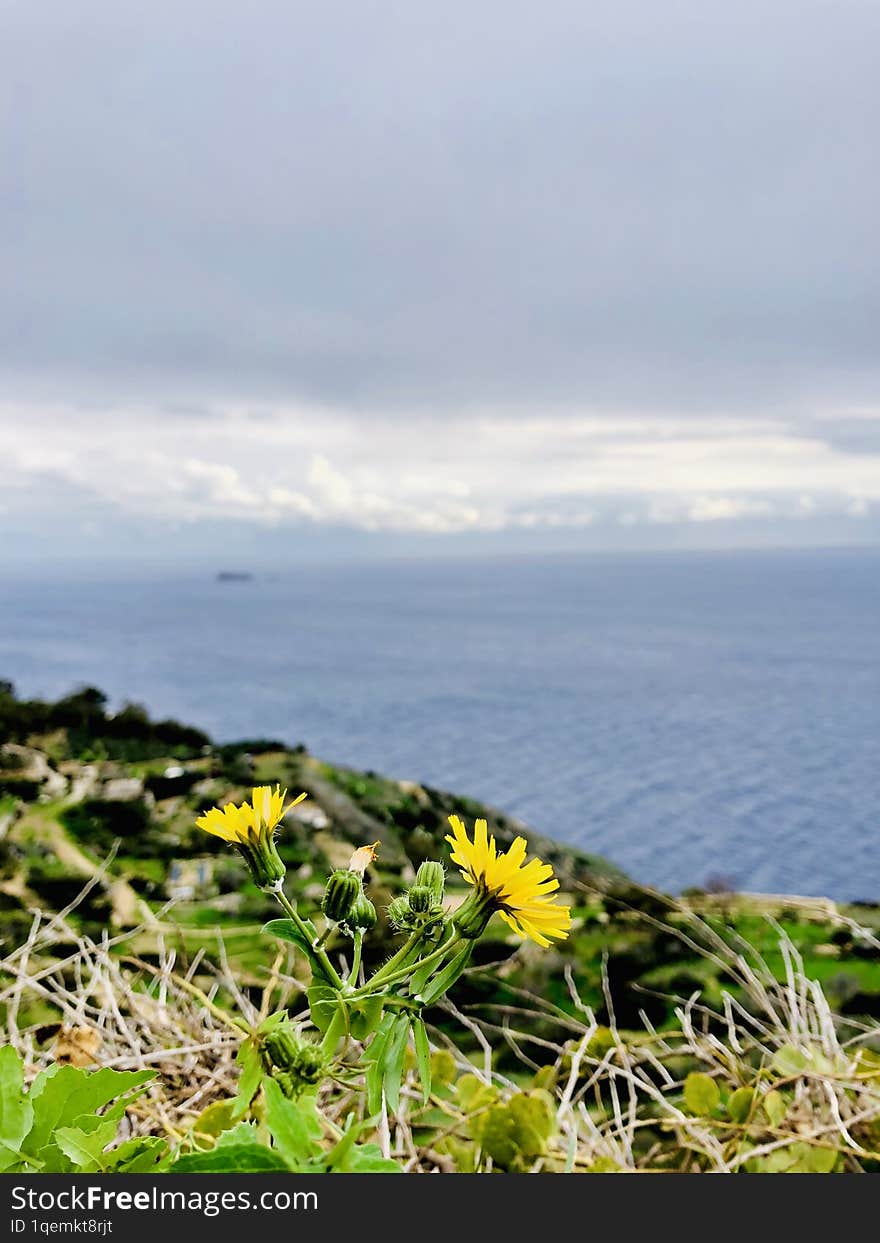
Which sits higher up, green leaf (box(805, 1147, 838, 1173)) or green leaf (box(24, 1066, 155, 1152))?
green leaf (box(24, 1066, 155, 1152))

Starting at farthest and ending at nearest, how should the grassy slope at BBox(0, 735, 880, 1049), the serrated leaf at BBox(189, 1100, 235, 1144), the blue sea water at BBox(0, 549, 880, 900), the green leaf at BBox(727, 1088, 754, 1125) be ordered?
1. the blue sea water at BBox(0, 549, 880, 900)
2. the grassy slope at BBox(0, 735, 880, 1049)
3. the green leaf at BBox(727, 1088, 754, 1125)
4. the serrated leaf at BBox(189, 1100, 235, 1144)

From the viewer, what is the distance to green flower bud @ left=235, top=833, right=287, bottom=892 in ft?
2.97

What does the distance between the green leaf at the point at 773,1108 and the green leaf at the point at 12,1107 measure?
116 centimetres

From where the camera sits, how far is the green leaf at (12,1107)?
99 cm

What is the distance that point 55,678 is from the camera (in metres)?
45.5

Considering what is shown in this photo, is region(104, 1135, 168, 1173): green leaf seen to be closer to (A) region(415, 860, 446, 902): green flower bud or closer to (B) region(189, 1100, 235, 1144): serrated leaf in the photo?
(B) region(189, 1100, 235, 1144): serrated leaf

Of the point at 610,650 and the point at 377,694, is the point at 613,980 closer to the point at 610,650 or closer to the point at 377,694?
the point at 377,694

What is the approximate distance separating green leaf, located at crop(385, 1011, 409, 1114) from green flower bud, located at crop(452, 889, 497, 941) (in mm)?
93

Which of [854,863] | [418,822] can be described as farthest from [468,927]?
[854,863]

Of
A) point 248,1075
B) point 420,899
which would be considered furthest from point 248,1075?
point 420,899

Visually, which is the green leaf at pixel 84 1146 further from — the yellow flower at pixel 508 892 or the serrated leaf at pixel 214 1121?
the yellow flower at pixel 508 892

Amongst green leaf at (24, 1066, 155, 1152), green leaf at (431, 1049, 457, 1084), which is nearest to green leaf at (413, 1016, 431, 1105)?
green leaf at (24, 1066, 155, 1152)

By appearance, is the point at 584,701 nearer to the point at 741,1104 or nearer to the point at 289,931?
the point at 741,1104
